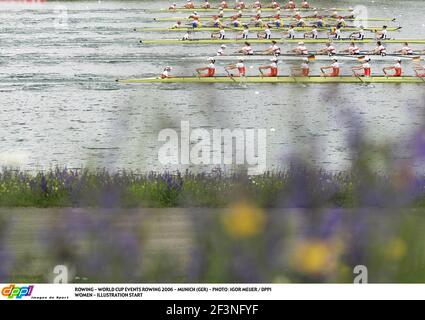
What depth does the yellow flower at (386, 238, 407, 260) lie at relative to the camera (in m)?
7.87

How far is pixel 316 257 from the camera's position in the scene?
7.97 m

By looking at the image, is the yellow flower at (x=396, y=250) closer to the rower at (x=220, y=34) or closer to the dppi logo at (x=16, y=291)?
the dppi logo at (x=16, y=291)

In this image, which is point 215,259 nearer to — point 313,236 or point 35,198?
point 313,236

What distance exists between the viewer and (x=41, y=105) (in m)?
49.6

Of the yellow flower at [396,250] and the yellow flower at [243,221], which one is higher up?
the yellow flower at [243,221]

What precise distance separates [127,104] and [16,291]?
4183 centimetres

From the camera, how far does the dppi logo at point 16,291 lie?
631 centimetres

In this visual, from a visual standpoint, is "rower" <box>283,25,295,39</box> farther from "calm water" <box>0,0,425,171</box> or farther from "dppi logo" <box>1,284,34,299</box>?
"dppi logo" <box>1,284,34,299</box>

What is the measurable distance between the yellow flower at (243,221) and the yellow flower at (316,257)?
0.43 m

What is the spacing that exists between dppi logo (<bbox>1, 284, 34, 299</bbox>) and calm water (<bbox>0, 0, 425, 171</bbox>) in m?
3.88

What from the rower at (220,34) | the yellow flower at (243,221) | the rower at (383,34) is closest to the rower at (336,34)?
the rower at (383,34)

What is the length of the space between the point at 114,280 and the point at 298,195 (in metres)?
3.77

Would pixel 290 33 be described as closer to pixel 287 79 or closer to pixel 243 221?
pixel 287 79
